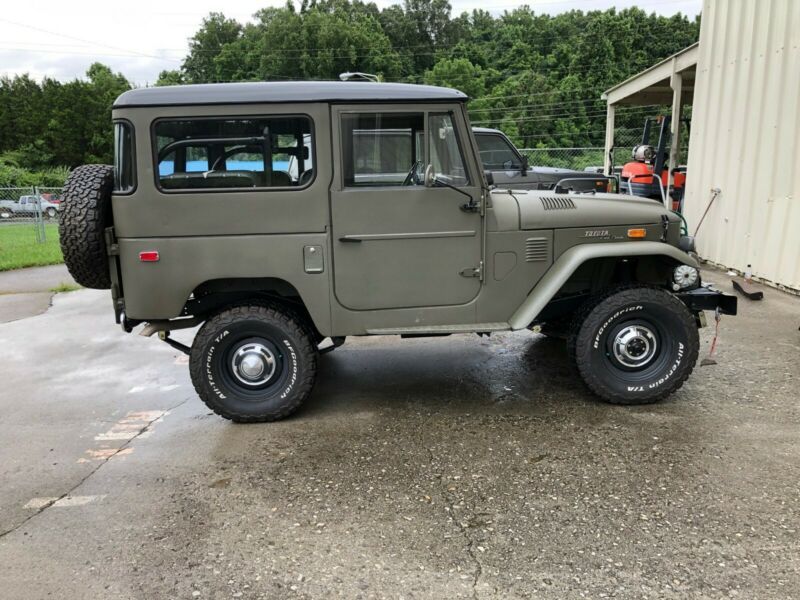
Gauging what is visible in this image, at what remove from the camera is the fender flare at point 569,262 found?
4.16 meters

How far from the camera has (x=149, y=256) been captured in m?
3.97

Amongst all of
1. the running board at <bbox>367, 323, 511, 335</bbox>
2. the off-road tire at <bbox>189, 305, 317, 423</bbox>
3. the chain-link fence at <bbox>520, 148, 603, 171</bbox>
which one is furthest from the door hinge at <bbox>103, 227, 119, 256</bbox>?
the chain-link fence at <bbox>520, 148, 603, 171</bbox>

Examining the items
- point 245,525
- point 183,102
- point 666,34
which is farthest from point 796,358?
point 666,34

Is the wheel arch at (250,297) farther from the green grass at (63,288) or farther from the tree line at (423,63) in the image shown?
the tree line at (423,63)

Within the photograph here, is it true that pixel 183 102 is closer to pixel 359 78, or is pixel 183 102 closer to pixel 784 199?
pixel 359 78

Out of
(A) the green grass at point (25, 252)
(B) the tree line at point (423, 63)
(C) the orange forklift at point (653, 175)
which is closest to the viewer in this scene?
(C) the orange forklift at point (653, 175)

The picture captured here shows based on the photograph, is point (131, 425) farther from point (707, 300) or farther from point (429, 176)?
point (707, 300)

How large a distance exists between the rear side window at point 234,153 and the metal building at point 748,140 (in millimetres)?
6131

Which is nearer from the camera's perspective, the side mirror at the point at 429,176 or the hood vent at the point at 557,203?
the side mirror at the point at 429,176

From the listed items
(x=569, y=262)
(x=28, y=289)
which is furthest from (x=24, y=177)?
(x=569, y=262)

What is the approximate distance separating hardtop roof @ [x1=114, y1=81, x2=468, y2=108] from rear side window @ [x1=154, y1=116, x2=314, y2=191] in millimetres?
125

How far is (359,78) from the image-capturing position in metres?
4.81

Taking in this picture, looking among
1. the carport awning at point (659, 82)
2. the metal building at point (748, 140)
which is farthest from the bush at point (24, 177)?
the metal building at point (748, 140)

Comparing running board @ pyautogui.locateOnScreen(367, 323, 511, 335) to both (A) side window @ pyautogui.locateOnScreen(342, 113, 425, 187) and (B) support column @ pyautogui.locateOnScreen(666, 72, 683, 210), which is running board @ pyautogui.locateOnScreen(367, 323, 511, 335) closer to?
(A) side window @ pyautogui.locateOnScreen(342, 113, 425, 187)
